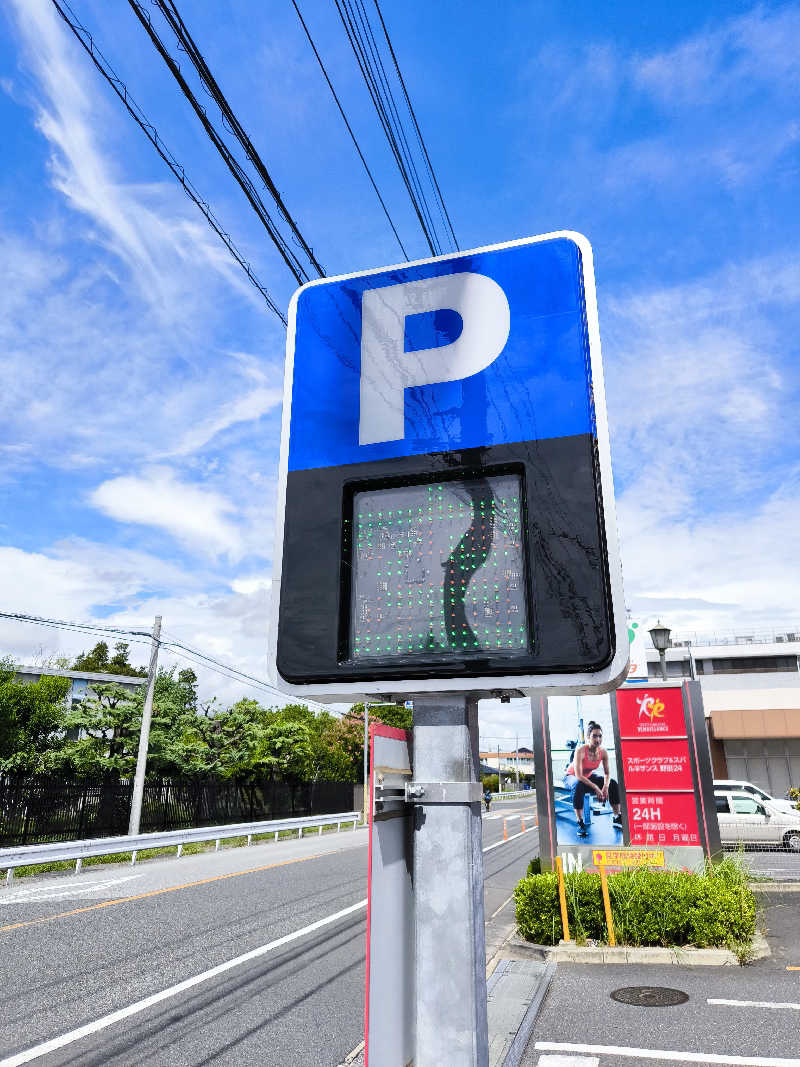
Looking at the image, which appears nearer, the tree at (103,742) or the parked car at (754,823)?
the parked car at (754,823)

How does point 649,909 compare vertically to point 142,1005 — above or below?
above

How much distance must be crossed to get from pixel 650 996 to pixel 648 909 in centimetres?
183

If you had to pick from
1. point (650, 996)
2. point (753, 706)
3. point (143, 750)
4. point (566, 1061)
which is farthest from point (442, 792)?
point (753, 706)

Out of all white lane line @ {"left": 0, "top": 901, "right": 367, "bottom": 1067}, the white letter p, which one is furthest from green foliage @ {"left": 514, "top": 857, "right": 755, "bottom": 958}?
the white letter p

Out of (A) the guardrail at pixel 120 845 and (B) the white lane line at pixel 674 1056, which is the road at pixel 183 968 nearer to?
(A) the guardrail at pixel 120 845

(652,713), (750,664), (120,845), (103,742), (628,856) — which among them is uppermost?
(750,664)

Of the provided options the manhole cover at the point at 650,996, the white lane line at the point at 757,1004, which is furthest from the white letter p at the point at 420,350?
the white lane line at the point at 757,1004

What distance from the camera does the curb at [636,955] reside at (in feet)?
27.0

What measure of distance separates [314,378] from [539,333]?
0.75m

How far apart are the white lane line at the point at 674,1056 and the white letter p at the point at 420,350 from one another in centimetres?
596

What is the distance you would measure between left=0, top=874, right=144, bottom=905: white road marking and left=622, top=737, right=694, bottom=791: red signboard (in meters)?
10.1

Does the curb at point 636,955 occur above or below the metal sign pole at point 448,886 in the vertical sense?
below

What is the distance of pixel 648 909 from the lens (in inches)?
347

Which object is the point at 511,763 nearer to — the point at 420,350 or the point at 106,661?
the point at 106,661
